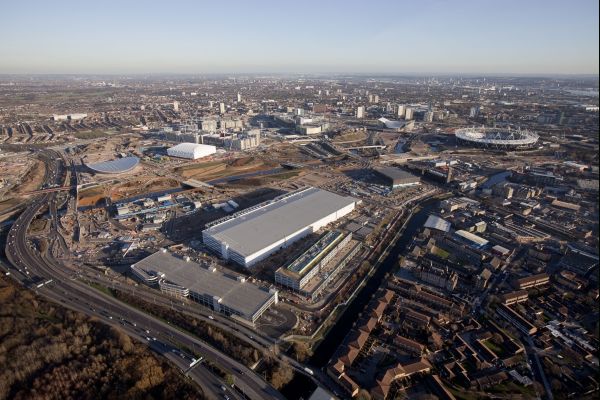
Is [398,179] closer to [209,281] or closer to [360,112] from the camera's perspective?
[209,281]

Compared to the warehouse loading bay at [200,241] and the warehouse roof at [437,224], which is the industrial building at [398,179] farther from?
the warehouse roof at [437,224]

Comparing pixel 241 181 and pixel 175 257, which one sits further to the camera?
pixel 241 181

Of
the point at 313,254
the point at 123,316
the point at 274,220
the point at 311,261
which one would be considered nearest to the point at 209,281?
the point at 123,316

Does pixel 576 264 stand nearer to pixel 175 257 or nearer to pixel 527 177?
pixel 527 177

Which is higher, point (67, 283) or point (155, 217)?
point (155, 217)

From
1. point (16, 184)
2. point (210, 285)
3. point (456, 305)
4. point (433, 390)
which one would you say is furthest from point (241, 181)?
point (433, 390)

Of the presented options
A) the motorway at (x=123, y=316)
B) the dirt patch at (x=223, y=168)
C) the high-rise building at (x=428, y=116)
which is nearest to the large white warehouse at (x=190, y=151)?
the dirt patch at (x=223, y=168)

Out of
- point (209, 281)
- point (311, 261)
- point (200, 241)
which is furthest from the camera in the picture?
point (200, 241)

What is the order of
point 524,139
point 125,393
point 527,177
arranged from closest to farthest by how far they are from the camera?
1. point 125,393
2. point 527,177
3. point 524,139
